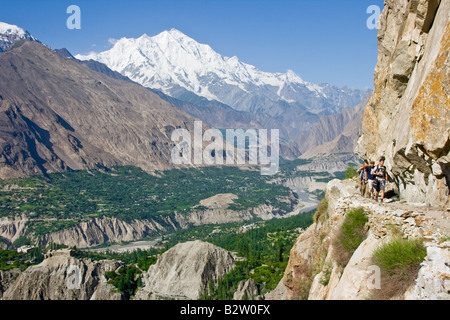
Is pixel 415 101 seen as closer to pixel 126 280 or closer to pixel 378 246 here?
pixel 378 246

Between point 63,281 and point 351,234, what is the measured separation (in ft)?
188

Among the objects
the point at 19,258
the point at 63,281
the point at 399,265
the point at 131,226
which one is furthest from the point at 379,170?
the point at 131,226

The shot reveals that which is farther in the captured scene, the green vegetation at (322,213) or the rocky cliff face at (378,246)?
the green vegetation at (322,213)

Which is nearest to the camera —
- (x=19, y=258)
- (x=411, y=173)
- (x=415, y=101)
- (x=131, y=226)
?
(x=415, y=101)

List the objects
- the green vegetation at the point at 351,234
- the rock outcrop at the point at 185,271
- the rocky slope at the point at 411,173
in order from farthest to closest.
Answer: the rock outcrop at the point at 185,271
the green vegetation at the point at 351,234
the rocky slope at the point at 411,173

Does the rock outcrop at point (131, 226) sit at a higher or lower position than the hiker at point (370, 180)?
lower

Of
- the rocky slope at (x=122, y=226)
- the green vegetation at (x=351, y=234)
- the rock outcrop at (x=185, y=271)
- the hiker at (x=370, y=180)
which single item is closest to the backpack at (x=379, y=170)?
the hiker at (x=370, y=180)

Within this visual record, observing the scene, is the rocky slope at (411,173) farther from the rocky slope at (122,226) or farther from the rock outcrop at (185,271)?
the rocky slope at (122,226)

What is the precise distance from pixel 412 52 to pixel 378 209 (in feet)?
26.4

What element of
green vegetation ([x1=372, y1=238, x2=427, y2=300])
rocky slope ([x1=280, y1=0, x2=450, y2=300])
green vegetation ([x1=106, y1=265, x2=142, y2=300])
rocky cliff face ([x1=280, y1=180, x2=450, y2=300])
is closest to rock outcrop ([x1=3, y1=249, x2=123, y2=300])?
Result: green vegetation ([x1=106, y1=265, x2=142, y2=300])

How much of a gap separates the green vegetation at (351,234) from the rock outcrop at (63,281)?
49852 mm

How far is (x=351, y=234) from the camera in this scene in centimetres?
1483

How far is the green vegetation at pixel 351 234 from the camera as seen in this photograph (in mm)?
14609
